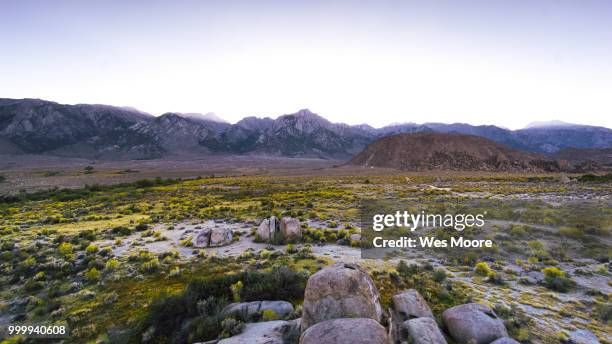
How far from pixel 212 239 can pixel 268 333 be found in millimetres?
10396

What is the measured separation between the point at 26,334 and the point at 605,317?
15.6m

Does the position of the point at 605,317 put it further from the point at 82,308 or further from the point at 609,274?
the point at 82,308

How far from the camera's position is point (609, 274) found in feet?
33.3

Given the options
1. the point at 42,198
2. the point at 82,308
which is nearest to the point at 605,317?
the point at 82,308

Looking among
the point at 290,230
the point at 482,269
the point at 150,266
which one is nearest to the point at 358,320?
the point at 482,269

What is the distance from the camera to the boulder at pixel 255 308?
7055 millimetres

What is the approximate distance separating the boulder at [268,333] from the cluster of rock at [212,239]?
374 inches

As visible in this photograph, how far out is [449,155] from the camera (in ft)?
359

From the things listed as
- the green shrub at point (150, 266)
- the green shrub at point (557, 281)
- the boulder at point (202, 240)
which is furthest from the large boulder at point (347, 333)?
the boulder at point (202, 240)

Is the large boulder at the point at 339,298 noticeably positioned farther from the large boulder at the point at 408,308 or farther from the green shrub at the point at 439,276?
the green shrub at the point at 439,276

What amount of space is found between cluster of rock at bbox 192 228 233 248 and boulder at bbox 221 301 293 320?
824 centimetres

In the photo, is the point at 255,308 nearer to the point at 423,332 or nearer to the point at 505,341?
the point at 423,332

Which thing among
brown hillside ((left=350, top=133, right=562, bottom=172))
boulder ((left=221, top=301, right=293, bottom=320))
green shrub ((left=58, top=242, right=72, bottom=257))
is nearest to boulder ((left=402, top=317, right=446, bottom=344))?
boulder ((left=221, top=301, right=293, bottom=320))

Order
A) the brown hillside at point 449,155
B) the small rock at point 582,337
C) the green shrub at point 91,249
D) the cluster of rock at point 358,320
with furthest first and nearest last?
the brown hillside at point 449,155
the green shrub at point 91,249
the small rock at point 582,337
the cluster of rock at point 358,320
